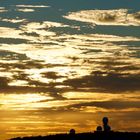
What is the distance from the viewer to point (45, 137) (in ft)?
574

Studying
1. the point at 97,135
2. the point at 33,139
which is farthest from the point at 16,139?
the point at 97,135

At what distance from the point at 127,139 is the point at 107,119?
16.8 ft

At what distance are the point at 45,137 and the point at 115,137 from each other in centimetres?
1197

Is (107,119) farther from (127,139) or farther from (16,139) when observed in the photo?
(16,139)

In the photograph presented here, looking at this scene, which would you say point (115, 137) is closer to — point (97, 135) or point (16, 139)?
point (97, 135)

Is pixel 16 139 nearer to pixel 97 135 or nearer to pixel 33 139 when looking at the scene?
pixel 33 139

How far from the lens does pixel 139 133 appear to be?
172875 mm

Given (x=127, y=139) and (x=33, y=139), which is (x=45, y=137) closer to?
(x=33, y=139)

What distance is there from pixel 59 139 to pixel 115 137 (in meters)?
9.55

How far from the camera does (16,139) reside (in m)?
178

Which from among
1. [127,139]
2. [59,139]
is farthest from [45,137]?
[127,139]

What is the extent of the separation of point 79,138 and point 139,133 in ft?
32.7

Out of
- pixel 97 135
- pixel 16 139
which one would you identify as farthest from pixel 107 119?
pixel 16 139

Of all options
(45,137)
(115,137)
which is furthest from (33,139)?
(115,137)
